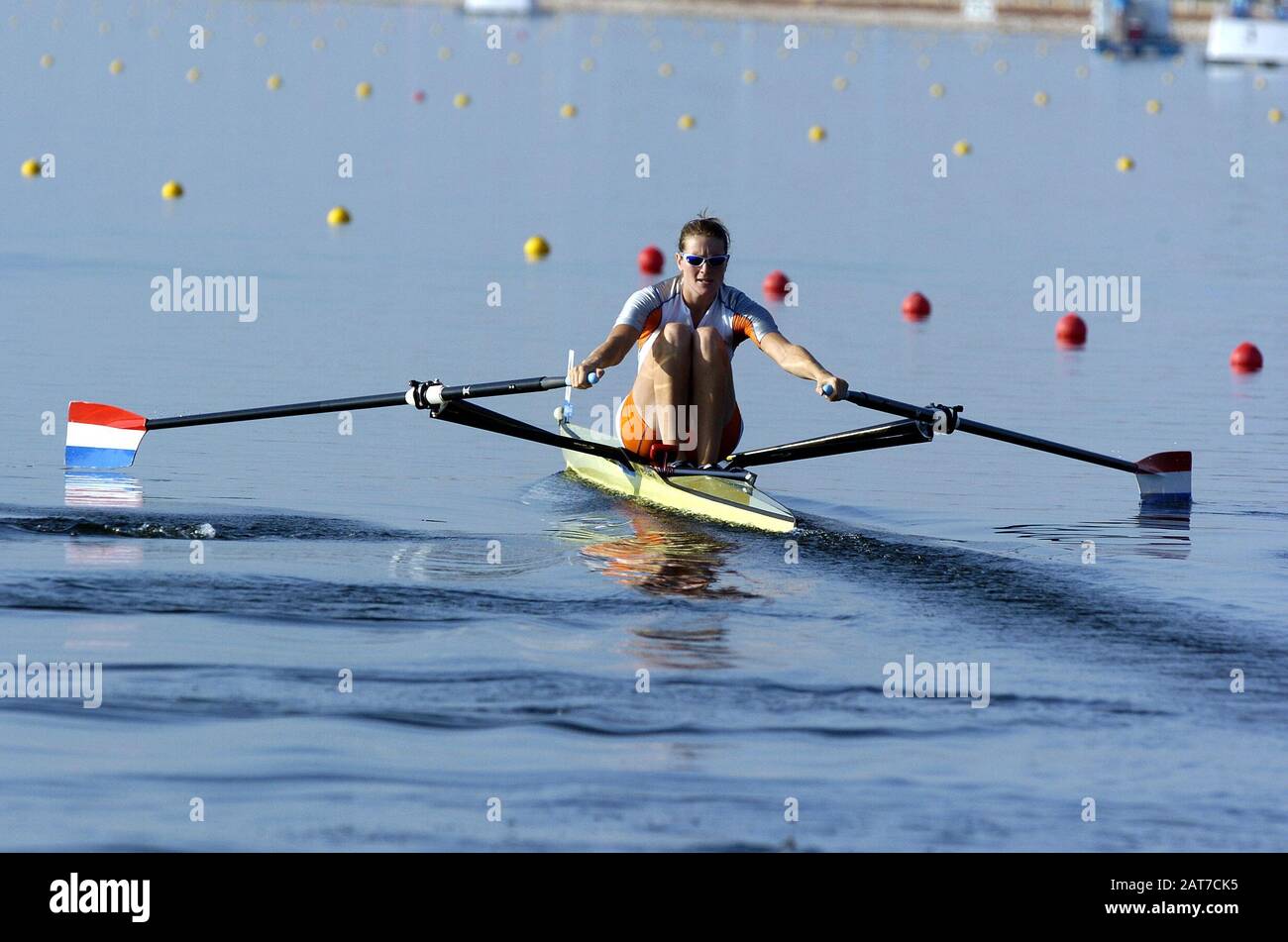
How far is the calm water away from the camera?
646cm

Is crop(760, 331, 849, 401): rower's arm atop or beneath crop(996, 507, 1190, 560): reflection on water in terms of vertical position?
atop

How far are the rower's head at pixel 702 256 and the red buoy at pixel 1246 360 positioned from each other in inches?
283

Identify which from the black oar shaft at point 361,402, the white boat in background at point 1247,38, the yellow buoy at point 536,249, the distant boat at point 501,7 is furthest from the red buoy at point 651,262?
the distant boat at point 501,7

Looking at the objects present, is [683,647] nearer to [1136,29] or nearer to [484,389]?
[484,389]

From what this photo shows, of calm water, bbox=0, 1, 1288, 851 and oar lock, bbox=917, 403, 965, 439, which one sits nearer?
calm water, bbox=0, 1, 1288, 851

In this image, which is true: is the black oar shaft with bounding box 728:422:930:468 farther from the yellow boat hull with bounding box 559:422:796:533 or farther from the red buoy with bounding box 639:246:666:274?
the red buoy with bounding box 639:246:666:274


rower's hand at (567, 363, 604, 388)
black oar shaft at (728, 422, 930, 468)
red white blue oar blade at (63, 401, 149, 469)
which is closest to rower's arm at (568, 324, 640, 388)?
rower's hand at (567, 363, 604, 388)

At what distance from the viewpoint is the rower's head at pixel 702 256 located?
397 inches

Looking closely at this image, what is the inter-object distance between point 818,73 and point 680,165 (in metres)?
20.9

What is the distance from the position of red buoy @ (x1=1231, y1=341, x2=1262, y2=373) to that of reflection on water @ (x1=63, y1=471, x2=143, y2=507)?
903 cm

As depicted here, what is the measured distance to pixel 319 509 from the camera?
10430 millimetres

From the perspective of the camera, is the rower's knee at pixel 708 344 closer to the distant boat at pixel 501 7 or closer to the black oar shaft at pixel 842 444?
the black oar shaft at pixel 842 444
